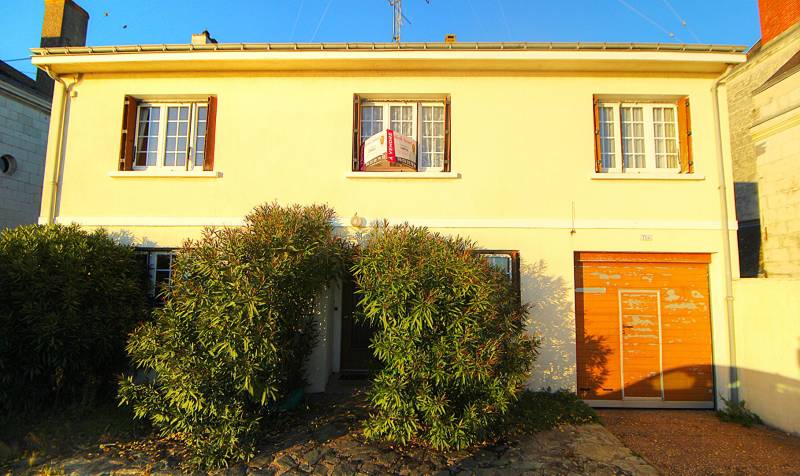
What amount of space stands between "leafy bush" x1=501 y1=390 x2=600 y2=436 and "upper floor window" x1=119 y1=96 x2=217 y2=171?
19.5 feet

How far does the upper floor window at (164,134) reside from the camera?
6930 millimetres

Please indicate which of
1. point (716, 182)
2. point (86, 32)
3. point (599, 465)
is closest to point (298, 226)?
point (599, 465)

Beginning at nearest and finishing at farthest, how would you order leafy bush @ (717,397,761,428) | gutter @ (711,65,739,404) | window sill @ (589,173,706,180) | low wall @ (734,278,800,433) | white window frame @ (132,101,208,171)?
1. low wall @ (734,278,800,433)
2. leafy bush @ (717,397,761,428)
3. gutter @ (711,65,739,404)
4. window sill @ (589,173,706,180)
5. white window frame @ (132,101,208,171)

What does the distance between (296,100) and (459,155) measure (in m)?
2.73

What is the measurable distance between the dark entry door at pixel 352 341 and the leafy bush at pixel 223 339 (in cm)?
207

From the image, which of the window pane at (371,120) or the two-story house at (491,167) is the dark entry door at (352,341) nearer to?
the two-story house at (491,167)

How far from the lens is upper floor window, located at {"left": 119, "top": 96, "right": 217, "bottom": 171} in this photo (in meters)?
6.93

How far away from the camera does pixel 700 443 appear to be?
5195 mm

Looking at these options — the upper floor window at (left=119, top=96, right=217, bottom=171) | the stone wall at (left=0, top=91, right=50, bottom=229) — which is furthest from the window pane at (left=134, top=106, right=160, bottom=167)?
the stone wall at (left=0, top=91, right=50, bottom=229)

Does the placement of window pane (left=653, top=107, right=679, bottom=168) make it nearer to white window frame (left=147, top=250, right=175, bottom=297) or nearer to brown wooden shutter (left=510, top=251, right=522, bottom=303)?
brown wooden shutter (left=510, top=251, right=522, bottom=303)

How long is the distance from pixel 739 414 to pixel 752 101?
7398mm

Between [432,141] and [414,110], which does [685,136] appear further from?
[414,110]

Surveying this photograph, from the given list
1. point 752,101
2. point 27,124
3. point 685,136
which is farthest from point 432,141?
point 27,124

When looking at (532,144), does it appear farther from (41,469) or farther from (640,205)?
(41,469)
